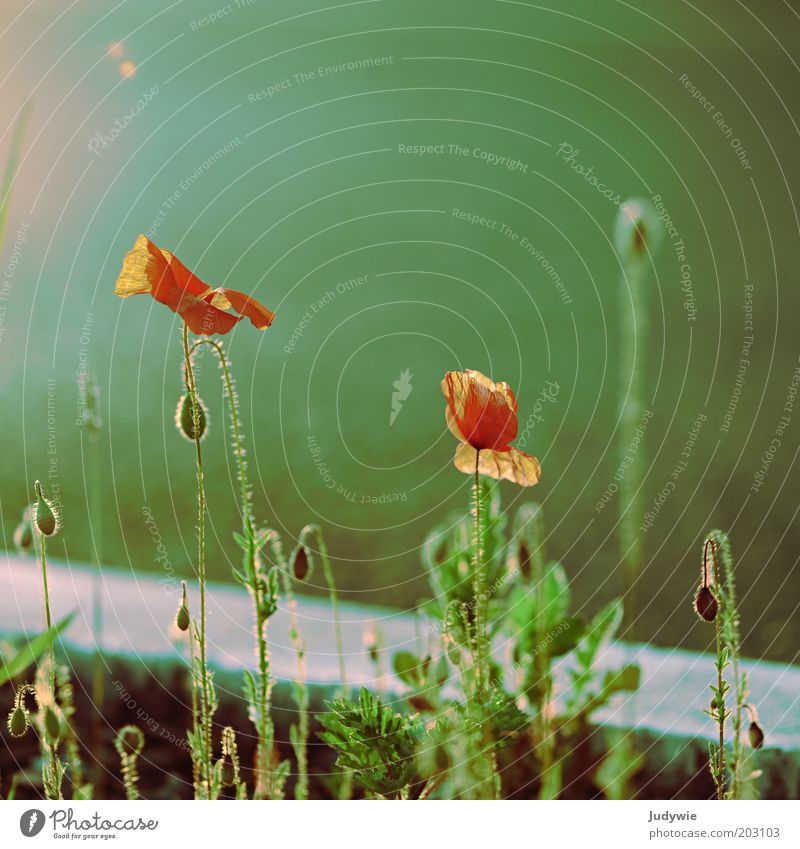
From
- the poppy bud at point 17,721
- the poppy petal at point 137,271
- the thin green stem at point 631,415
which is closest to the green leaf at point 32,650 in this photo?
the poppy bud at point 17,721

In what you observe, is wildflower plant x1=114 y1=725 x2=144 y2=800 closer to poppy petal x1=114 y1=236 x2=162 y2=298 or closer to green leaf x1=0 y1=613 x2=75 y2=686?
green leaf x1=0 y1=613 x2=75 y2=686

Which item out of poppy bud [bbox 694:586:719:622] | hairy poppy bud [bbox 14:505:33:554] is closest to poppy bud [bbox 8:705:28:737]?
hairy poppy bud [bbox 14:505:33:554]

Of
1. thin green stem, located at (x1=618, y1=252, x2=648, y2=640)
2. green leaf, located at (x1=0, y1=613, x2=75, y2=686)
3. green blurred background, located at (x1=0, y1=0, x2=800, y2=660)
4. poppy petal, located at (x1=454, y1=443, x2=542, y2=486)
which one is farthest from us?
thin green stem, located at (x1=618, y1=252, x2=648, y2=640)

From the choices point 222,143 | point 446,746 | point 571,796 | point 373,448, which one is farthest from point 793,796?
point 222,143

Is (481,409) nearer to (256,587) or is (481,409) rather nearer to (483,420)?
(483,420)

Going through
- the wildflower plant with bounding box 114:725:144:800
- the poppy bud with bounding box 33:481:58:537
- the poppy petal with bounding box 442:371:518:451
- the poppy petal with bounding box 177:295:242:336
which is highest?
the poppy petal with bounding box 177:295:242:336

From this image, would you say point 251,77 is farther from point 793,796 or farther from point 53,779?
Answer: point 793,796
